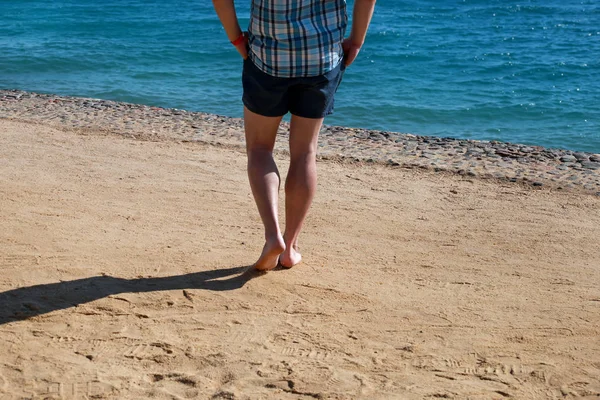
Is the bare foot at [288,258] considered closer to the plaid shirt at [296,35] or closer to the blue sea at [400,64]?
the plaid shirt at [296,35]

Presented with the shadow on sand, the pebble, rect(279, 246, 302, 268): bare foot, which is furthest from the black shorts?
the pebble

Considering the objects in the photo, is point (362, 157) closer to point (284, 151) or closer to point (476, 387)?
point (284, 151)

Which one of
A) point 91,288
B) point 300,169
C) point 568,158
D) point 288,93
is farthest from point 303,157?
point 568,158

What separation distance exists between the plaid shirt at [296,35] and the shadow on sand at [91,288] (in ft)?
3.70

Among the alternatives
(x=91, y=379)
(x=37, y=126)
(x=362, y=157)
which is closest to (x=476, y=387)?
(x=91, y=379)

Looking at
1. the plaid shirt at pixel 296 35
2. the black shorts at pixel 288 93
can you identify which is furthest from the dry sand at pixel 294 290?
the plaid shirt at pixel 296 35

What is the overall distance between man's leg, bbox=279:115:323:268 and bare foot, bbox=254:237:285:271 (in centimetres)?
17

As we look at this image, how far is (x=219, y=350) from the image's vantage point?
3234 mm

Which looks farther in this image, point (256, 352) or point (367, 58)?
point (367, 58)

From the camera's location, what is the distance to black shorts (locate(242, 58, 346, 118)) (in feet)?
11.8

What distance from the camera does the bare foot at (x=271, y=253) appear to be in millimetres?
3822

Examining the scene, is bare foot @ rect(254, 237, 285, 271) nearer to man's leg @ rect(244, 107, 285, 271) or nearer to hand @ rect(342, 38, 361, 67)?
man's leg @ rect(244, 107, 285, 271)

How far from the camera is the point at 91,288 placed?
3.78 meters

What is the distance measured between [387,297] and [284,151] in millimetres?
3103
